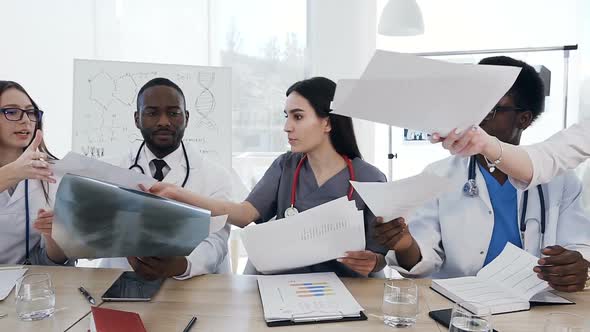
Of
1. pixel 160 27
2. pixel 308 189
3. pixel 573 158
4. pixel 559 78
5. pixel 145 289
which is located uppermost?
pixel 160 27

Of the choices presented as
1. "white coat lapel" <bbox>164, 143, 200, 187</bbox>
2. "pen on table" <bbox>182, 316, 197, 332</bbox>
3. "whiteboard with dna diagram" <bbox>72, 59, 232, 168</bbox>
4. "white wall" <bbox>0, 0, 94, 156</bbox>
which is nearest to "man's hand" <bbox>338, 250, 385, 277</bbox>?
"pen on table" <bbox>182, 316, 197, 332</bbox>

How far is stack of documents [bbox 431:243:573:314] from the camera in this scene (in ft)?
3.66

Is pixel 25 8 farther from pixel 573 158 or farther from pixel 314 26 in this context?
pixel 573 158

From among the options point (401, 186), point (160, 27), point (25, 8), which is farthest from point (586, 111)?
point (25, 8)

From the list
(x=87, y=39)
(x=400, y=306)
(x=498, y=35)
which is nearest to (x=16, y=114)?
(x=400, y=306)

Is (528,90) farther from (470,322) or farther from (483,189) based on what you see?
(470,322)

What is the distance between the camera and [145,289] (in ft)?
4.04

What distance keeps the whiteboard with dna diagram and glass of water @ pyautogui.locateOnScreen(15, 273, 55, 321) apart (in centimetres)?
162

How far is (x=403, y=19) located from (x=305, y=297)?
2586 millimetres

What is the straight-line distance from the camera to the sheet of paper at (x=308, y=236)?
49.1 inches

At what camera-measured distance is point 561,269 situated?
1.15 metres

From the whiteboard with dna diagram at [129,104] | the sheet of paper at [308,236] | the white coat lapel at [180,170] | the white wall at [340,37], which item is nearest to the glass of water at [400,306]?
the sheet of paper at [308,236]

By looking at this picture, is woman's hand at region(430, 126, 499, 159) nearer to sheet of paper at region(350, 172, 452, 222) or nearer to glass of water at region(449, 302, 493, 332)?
sheet of paper at region(350, 172, 452, 222)

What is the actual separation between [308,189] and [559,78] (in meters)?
2.58
